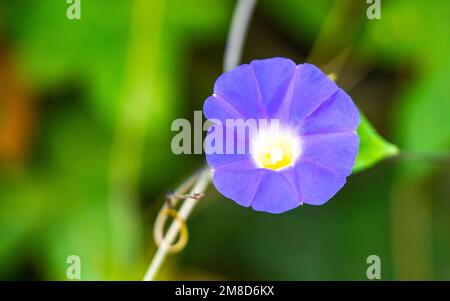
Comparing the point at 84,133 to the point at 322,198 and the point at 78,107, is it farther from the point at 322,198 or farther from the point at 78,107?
the point at 322,198

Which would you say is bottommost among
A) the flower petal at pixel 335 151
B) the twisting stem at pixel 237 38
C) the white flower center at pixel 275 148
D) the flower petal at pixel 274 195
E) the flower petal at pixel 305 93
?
the flower petal at pixel 274 195

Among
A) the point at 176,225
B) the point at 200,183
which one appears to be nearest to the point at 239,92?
the point at 200,183

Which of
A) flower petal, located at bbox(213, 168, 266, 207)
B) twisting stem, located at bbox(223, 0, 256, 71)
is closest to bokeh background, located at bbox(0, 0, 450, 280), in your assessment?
twisting stem, located at bbox(223, 0, 256, 71)

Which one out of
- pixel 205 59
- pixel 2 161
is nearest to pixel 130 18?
pixel 205 59

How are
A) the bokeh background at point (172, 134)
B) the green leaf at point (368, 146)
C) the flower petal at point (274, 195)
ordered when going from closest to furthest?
the flower petal at point (274, 195) → the green leaf at point (368, 146) → the bokeh background at point (172, 134)

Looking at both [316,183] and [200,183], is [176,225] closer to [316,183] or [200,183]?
[200,183]

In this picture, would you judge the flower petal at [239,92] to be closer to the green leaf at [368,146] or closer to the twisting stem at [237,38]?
the green leaf at [368,146]

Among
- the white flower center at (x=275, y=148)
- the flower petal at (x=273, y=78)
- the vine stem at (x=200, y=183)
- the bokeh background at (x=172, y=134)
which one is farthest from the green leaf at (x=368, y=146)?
the bokeh background at (x=172, y=134)

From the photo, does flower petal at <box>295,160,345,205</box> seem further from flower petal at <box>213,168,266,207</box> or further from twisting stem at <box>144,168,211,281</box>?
twisting stem at <box>144,168,211,281</box>
